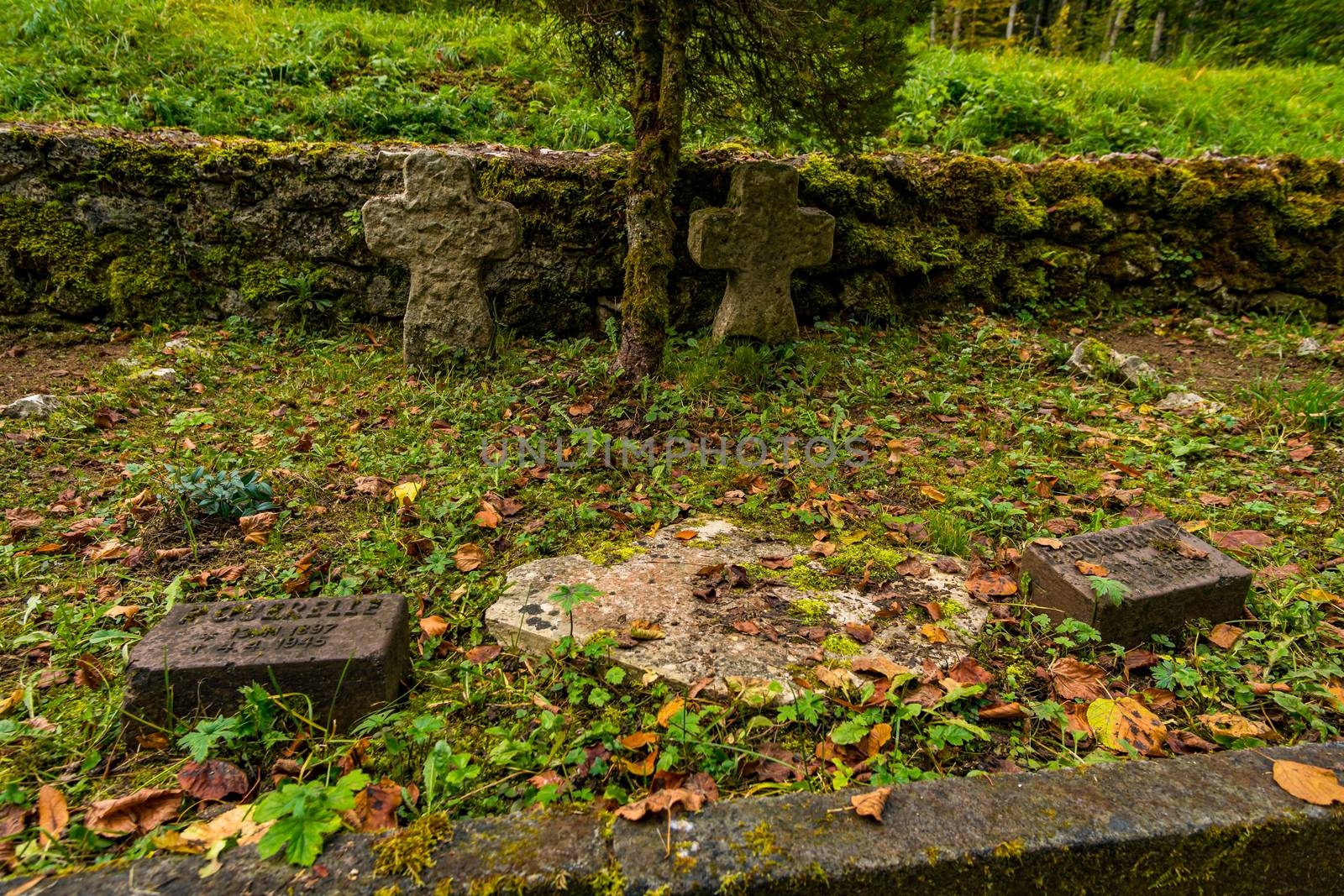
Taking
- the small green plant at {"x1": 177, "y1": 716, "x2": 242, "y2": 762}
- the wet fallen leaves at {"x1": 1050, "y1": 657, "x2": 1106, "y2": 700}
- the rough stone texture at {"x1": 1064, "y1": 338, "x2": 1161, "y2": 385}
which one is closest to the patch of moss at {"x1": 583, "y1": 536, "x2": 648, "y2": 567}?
the small green plant at {"x1": 177, "y1": 716, "x2": 242, "y2": 762}

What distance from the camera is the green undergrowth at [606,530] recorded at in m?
1.76

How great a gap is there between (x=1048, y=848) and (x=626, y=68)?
4653mm

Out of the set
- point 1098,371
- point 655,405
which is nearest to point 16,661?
point 655,405

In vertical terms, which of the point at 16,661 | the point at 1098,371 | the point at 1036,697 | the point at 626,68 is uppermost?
the point at 626,68

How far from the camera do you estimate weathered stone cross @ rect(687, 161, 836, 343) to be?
14.4ft

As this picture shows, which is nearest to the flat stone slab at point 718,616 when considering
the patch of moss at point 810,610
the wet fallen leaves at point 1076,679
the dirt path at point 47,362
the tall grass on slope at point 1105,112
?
the patch of moss at point 810,610

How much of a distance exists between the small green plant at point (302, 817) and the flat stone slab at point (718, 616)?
0.83 meters

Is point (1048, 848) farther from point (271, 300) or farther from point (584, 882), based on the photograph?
point (271, 300)

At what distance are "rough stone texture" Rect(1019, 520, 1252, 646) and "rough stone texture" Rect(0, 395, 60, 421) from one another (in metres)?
5.08

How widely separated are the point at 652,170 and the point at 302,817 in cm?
355

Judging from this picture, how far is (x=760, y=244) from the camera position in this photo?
451 centimetres

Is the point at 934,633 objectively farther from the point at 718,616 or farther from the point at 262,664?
the point at 262,664

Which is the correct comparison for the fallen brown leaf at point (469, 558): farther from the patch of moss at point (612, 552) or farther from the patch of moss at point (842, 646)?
the patch of moss at point (842, 646)

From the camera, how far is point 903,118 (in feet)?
22.3
